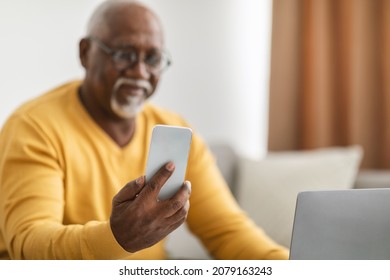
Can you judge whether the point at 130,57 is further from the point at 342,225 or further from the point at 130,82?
the point at 342,225

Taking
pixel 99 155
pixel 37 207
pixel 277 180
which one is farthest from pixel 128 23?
pixel 277 180

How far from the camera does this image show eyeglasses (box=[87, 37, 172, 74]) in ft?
4.22

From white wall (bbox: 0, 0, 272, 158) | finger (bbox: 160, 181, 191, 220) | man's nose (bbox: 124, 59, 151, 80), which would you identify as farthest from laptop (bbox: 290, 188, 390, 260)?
white wall (bbox: 0, 0, 272, 158)

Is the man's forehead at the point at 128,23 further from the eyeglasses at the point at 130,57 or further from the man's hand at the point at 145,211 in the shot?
the man's hand at the point at 145,211

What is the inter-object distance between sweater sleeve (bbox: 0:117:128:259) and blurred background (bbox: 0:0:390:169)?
1222mm

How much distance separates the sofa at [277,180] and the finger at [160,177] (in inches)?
40.7

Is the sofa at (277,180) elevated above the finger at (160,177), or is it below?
below

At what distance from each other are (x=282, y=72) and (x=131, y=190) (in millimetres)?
1734

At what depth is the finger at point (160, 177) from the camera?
32.5 inches

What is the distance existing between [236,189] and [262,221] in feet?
0.68

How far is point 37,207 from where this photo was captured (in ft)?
3.52

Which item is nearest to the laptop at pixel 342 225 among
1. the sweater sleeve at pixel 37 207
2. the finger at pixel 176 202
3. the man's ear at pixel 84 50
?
the finger at pixel 176 202

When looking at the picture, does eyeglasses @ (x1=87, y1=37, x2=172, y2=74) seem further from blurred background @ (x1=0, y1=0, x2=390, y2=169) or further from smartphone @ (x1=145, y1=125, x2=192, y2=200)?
blurred background @ (x1=0, y1=0, x2=390, y2=169)

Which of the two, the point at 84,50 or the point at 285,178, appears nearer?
the point at 84,50
